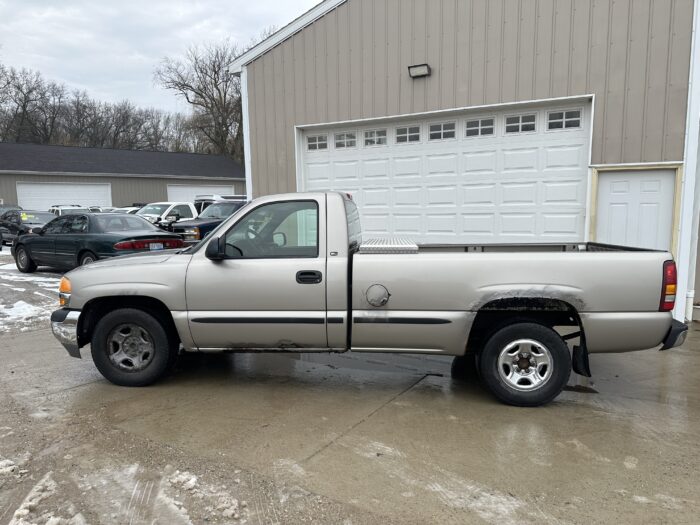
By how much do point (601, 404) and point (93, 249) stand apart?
9.91m

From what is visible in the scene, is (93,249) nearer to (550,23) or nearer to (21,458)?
(21,458)

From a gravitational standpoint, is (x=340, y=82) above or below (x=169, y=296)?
above

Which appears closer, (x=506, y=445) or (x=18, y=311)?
(x=506, y=445)

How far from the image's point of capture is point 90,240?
10.9m

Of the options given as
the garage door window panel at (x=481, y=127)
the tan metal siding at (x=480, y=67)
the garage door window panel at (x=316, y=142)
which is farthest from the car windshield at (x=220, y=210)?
the garage door window panel at (x=481, y=127)

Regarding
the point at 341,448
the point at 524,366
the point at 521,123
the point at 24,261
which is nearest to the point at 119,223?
the point at 24,261

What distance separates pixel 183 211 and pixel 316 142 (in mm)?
9205

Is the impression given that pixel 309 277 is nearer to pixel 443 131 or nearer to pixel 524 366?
pixel 524 366

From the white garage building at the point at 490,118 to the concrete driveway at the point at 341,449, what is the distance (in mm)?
3507

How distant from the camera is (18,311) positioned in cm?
844

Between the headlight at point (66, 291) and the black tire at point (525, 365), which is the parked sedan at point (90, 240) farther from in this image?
A: the black tire at point (525, 365)

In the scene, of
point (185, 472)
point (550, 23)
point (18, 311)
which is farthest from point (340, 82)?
point (185, 472)

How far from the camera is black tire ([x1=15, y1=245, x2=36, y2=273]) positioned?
12570 millimetres

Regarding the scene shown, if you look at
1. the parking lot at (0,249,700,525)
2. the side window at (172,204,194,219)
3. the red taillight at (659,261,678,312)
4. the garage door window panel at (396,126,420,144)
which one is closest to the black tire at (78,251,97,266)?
the parking lot at (0,249,700,525)
